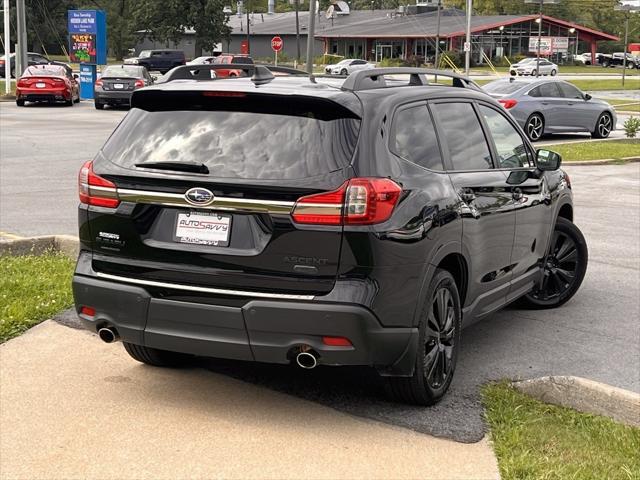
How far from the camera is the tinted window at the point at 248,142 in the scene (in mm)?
4859

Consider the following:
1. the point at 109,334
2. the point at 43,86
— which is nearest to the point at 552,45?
the point at 43,86

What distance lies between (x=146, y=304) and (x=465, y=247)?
6.26 feet

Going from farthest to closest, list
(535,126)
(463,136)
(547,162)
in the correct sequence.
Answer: (535,126)
(547,162)
(463,136)

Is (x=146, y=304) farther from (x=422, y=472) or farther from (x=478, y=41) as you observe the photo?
(x=478, y=41)

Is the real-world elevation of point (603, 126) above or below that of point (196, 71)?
below

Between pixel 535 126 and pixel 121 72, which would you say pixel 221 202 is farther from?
pixel 121 72

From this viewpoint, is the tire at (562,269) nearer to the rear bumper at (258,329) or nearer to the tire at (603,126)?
the rear bumper at (258,329)

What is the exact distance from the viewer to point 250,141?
16.3 ft

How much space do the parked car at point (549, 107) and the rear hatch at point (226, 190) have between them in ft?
65.8

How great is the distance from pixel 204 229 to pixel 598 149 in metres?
18.7

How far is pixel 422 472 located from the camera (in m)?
4.50

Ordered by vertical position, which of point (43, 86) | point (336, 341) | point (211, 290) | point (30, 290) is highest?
point (211, 290)

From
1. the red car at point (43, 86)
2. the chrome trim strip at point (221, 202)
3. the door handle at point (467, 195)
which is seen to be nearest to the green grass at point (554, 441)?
the door handle at point (467, 195)

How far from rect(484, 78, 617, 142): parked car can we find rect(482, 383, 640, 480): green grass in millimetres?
19781
